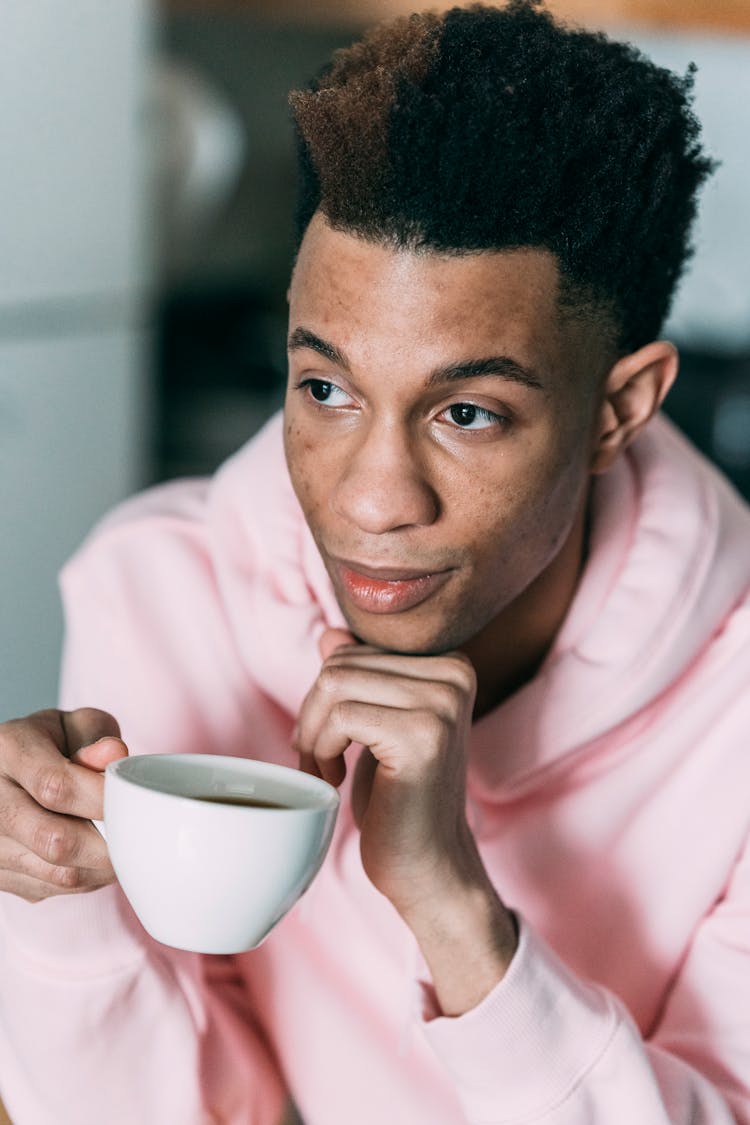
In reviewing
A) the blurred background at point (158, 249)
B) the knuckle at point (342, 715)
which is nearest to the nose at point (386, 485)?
the knuckle at point (342, 715)

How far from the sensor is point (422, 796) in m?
0.80

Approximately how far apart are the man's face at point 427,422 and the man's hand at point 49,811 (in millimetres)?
200

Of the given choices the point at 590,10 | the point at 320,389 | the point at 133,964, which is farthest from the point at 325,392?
the point at 590,10

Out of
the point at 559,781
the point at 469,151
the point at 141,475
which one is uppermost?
the point at 469,151

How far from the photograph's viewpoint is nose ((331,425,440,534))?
80 centimetres

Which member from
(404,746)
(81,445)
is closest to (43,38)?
(81,445)

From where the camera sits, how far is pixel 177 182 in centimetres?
→ 224

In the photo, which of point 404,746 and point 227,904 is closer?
point 227,904

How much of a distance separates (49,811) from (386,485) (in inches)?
10.2

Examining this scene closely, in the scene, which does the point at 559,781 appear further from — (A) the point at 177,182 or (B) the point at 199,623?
(A) the point at 177,182

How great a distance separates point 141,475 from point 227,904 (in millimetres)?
1594

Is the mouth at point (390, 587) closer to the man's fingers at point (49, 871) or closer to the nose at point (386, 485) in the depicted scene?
the nose at point (386, 485)

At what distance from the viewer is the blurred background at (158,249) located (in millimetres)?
1925

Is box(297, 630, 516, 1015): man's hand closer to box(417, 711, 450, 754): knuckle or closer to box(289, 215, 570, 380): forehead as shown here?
box(417, 711, 450, 754): knuckle
